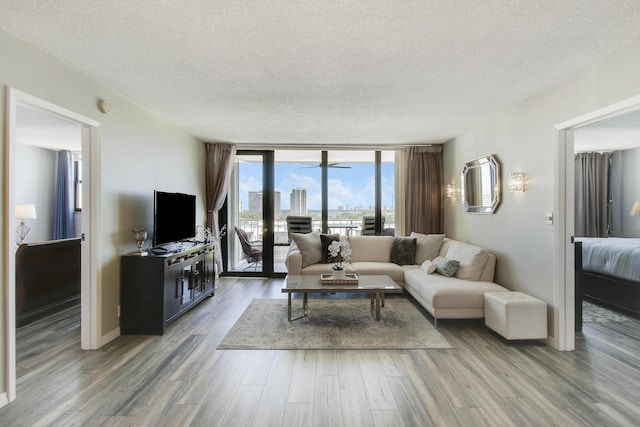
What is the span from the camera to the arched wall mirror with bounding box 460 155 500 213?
3920 millimetres

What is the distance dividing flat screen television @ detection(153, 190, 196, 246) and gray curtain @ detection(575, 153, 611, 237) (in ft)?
24.6

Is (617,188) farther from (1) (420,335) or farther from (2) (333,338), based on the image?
(2) (333,338)

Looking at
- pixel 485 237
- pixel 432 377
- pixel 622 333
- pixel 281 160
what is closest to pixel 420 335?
pixel 432 377

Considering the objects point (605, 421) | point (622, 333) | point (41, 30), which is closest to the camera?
point (605, 421)

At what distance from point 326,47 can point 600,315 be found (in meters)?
4.45

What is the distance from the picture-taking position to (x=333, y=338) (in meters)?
3.16

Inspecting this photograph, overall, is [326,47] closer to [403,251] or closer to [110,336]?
[110,336]

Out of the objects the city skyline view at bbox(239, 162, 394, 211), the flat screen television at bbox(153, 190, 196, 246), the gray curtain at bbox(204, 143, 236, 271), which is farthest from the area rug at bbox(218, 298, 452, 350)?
the city skyline view at bbox(239, 162, 394, 211)

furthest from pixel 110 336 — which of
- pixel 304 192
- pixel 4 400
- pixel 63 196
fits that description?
pixel 63 196

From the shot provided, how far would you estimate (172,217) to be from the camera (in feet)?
12.7

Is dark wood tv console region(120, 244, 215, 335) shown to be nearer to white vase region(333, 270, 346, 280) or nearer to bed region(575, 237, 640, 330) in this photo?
white vase region(333, 270, 346, 280)

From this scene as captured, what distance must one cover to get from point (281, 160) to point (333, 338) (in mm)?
3690

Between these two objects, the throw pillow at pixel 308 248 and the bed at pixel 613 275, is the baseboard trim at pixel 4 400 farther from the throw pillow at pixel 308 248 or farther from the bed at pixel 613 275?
the bed at pixel 613 275

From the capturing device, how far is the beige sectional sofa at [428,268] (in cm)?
340
